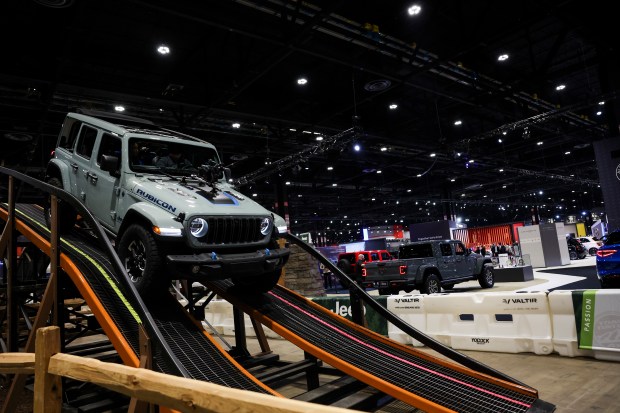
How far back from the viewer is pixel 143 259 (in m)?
4.28

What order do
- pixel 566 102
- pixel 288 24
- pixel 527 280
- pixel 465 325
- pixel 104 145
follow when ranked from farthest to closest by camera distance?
pixel 566 102 → pixel 527 280 → pixel 288 24 → pixel 465 325 → pixel 104 145

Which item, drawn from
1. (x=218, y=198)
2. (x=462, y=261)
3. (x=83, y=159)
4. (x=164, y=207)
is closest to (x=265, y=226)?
(x=218, y=198)

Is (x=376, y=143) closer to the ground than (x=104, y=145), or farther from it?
farther from it

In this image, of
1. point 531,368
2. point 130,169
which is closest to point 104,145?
point 130,169

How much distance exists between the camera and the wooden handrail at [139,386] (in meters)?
1.39

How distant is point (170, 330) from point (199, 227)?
110 cm

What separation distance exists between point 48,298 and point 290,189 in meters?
24.4

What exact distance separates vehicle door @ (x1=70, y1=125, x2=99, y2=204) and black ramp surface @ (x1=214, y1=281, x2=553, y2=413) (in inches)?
90.4


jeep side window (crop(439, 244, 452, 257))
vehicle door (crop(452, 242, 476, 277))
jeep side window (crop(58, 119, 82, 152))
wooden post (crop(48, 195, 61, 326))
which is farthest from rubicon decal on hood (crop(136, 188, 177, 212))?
vehicle door (crop(452, 242, 476, 277))

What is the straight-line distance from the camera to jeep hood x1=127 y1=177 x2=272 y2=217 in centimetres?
421

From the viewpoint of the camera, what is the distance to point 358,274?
15781mm

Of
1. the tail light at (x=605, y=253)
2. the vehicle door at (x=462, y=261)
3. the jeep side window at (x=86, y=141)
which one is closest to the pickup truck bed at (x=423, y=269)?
the vehicle door at (x=462, y=261)

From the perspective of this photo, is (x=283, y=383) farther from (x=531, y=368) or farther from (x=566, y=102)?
(x=566, y=102)

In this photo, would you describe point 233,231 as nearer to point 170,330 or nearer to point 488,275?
point 170,330
